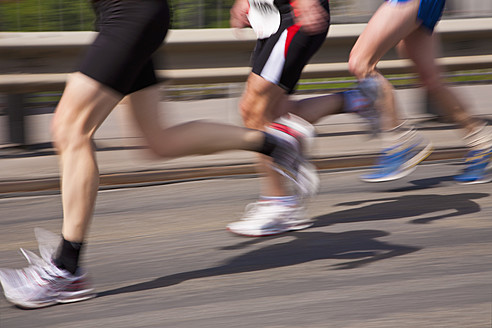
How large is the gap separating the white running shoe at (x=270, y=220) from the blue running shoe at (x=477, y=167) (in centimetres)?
142

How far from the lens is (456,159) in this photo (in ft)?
19.0

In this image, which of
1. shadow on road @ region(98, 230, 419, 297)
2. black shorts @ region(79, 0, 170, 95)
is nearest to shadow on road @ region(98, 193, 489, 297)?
shadow on road @ region(98, 230, 419, 297)

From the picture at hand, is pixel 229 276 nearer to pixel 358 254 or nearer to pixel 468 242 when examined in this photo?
pixel 358 254

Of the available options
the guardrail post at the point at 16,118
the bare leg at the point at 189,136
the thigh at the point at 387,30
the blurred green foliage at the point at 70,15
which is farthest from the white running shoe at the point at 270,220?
the blurred green foliage at the point at 70,15

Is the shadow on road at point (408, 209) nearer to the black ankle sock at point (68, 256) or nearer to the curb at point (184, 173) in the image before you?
the curb at point (184, 173)

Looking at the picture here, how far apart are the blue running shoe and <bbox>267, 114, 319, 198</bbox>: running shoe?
5.07 ft

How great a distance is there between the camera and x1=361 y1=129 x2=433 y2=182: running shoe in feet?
15.5

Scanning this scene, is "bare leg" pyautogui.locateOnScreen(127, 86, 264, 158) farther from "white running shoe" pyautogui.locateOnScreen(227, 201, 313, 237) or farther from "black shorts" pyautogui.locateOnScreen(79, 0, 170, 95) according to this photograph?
"white running shoe" pyautogui.locateOnScreen(227, 201, 313, 237)

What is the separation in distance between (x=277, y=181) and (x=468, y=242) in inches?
38.3

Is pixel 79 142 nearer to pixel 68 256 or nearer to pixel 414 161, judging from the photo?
pixel 68 256

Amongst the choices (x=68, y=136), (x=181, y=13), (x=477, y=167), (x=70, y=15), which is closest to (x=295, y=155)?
(x=68, y=136)

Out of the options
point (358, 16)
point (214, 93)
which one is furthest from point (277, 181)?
point (214, 93)

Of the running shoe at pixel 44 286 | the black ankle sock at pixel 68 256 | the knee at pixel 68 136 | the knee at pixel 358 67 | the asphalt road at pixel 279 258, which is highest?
the knee at pixel 358 67

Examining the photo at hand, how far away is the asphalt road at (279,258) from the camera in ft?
9.77
